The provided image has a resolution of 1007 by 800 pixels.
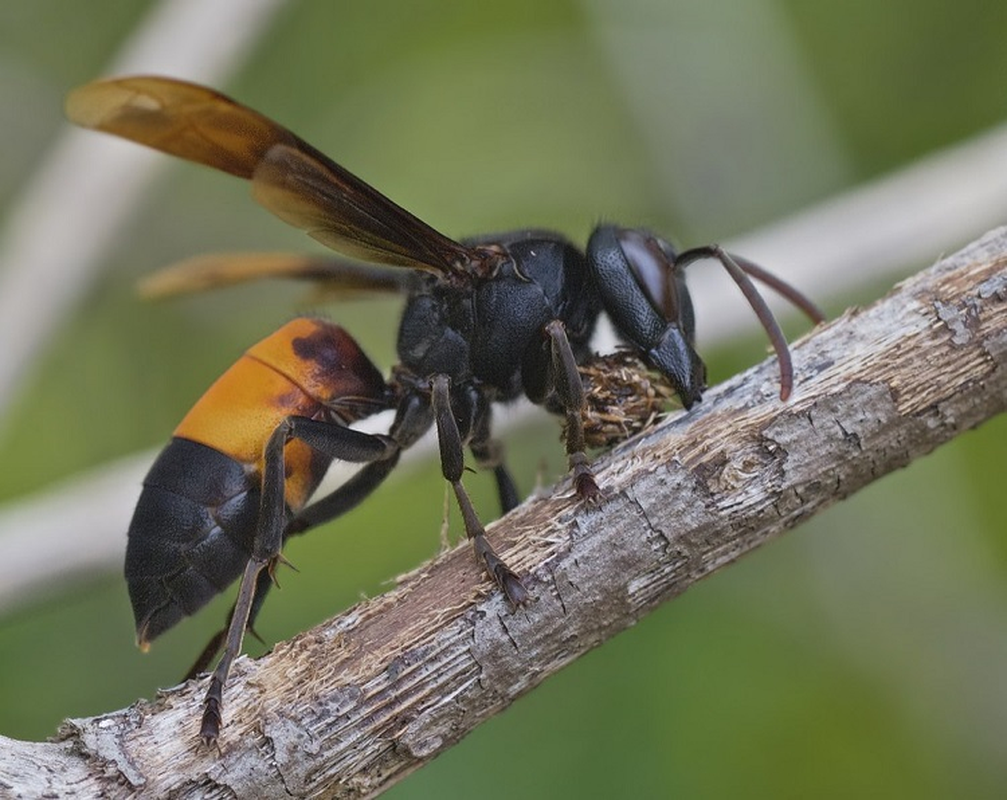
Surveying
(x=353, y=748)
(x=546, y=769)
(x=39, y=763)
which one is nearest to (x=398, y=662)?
(x=353, y=748)

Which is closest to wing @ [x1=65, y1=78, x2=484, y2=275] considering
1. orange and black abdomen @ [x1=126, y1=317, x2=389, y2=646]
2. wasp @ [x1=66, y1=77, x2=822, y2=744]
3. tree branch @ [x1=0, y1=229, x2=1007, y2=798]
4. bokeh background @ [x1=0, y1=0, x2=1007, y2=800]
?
wasp @ [x1=66, y1=77, x2=822, y2=744]

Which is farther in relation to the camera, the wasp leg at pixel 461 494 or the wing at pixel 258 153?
the wing at pixel 258 153

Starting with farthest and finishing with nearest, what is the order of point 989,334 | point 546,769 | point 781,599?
point 781,599 < point 546,769 < point 989,334

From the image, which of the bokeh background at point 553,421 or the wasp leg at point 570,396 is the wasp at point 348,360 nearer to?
the wasp leg at point 570,396

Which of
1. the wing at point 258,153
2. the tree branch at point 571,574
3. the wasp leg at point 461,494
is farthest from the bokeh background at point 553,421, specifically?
the wing at point 258,153

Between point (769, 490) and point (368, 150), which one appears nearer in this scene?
point (769, 490)

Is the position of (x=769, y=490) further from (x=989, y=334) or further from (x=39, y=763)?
(x=39, y=763)

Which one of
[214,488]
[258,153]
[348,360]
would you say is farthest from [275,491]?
[258,153]
